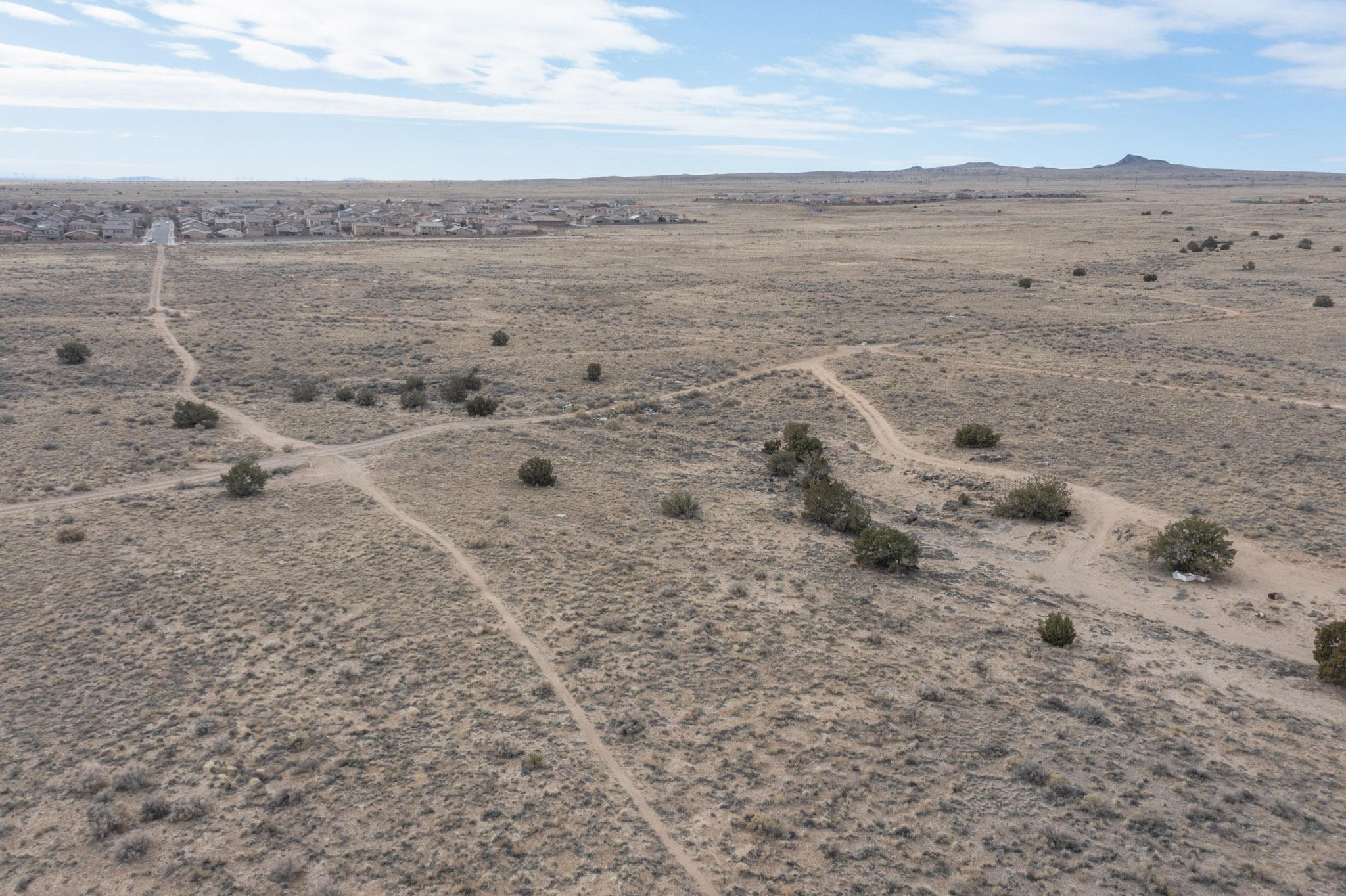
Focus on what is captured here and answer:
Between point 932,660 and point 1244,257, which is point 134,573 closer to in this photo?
point 932,660

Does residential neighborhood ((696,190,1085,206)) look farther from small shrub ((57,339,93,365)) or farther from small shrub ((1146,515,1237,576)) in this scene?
small shrub ((1146,515,1237,576))

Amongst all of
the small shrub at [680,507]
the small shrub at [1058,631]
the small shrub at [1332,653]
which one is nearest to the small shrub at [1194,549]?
the small shrub at [1332,653]

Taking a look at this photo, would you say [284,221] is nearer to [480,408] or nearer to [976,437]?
[480,408]

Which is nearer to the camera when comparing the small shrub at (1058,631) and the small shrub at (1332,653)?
the small shrub at (1332,653)

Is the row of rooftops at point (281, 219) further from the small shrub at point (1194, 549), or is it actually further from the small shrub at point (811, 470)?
the small shrub at point (1194, 549)

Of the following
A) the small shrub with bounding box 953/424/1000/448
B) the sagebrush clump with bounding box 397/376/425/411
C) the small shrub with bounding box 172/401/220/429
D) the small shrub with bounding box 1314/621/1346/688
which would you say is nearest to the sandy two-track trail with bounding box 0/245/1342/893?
the small shrub with bounding box 1314/621/1346/688

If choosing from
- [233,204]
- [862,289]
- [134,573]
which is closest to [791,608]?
[134,573]
